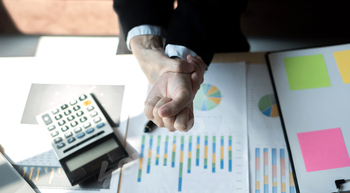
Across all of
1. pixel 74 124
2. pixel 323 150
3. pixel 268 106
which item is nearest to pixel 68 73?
pixel 74 124

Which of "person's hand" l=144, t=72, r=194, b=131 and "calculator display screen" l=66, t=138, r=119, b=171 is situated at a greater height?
"person's hand" l=144, t=72, r=194, b=131

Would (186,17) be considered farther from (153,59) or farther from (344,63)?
(344,63)

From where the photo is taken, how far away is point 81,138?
1.84 feet

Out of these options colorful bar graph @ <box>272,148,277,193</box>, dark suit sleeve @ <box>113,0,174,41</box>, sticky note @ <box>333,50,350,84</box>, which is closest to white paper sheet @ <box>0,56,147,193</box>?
dark suit sleeve @ <box>113,0,174,41</box>

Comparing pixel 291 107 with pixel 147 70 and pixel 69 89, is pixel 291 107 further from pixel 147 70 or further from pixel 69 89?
A: pixel 69 89

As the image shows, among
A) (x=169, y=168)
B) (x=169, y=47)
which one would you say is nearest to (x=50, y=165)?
(x=169, y=168)

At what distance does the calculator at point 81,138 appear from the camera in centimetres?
54

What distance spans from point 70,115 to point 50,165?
12 cm

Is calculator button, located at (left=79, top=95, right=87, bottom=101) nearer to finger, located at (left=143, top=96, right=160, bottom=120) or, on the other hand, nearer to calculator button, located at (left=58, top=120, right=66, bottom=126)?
calculator button, located at (left=58, top=120, right=66, bottom=126)

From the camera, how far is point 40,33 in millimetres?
1128

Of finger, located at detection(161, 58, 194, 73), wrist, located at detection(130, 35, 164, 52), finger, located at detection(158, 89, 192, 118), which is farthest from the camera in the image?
wrist, located at detection(130, 35, 164, 52)

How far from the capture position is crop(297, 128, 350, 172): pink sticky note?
513 millimetres

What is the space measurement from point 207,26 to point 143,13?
193 mm

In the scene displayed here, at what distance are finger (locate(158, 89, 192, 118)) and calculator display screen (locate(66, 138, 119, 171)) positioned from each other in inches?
8.9
